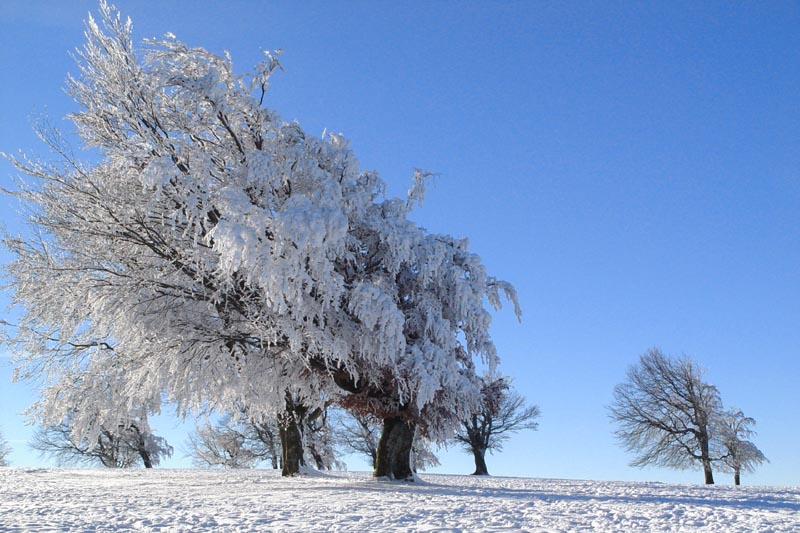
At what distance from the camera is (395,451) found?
56.6 ft

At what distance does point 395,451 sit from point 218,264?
6727 mm

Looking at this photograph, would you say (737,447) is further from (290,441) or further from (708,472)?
(290,441)

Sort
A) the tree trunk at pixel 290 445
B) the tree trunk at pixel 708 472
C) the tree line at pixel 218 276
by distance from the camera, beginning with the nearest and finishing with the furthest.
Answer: the tree line at pixel 218 276 → the tree trunk at pixel 290 445 → the tree trunk at pixel 708 472

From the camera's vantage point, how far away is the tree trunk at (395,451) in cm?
1716

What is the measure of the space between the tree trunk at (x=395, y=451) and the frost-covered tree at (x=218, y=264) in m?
0.04

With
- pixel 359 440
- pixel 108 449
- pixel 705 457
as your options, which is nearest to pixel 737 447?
pixel 705 457

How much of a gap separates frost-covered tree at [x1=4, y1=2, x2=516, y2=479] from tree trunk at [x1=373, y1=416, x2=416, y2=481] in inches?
1.5

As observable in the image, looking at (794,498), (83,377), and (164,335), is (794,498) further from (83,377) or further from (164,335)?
(83,377)

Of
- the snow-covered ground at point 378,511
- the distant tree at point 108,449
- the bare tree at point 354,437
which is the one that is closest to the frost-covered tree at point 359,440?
the bare tree at point 354,437

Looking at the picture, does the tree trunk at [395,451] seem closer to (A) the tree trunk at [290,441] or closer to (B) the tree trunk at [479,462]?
(A) the tree trunk at [290,441]

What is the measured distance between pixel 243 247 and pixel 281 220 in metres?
1.02

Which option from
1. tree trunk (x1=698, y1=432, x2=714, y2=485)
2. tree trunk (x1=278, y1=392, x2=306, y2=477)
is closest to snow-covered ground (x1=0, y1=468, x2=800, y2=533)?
tree trunk (x1=278, y1=392, x2=306, y2=477)

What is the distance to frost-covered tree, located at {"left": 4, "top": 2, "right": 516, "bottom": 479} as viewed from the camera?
1500 centimetres

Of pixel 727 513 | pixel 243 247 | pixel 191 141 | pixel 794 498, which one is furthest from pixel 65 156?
A: pixel 794 498
